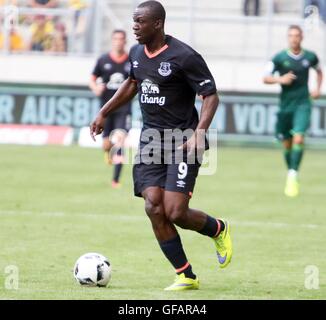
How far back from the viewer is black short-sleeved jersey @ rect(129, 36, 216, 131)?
8586 mm

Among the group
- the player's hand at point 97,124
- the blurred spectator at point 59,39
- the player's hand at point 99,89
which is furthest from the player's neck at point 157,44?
the blurred spectator at point 59,39

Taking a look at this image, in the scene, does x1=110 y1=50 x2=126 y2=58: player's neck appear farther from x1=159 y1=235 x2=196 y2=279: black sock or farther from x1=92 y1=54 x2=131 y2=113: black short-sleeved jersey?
x1=159 y1=235 x2=196 y2=279: black sock

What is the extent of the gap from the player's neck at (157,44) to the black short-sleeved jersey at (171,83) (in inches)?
1.3

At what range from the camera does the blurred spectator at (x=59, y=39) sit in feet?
83.4

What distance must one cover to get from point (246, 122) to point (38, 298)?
1594 centimetres

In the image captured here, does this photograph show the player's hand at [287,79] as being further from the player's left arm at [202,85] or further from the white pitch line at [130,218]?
the player's left arm at [202,85]

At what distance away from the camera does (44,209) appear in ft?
45.7

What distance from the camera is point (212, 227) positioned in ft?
29.3

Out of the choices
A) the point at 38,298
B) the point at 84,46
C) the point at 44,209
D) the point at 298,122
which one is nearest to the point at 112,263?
the point at 38,298

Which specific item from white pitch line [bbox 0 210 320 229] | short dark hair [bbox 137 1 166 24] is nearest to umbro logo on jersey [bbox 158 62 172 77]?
short dark hair [bbox 137 1 166 24]

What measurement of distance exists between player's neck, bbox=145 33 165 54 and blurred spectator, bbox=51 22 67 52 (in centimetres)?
1693

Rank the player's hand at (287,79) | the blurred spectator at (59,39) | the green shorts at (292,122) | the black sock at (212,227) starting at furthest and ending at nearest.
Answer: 1. the blurred spectator at (59,39)
2. the green shorts at (292,122)
3. the player's hand at (287,79)
4. the black sock at (212,227)
